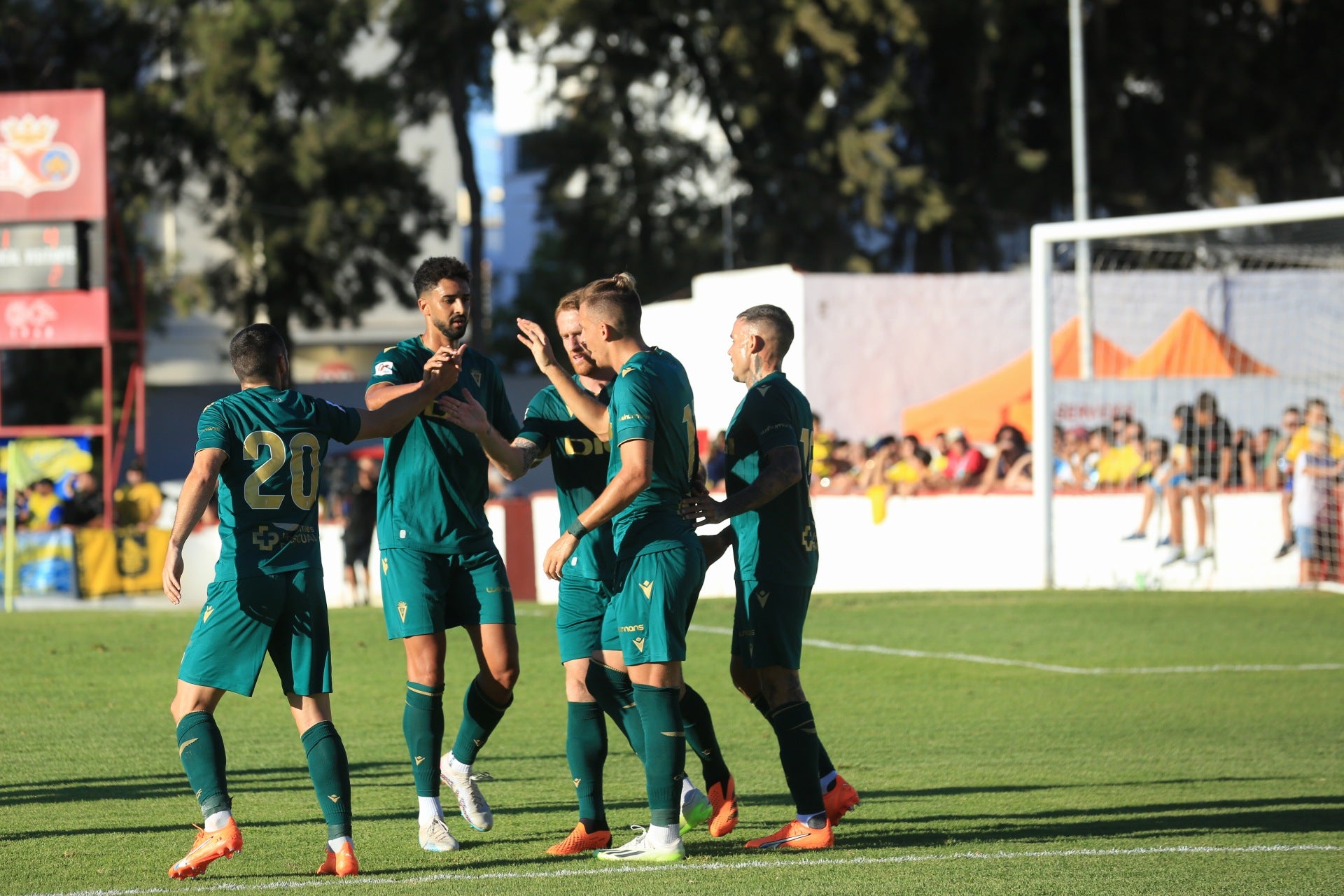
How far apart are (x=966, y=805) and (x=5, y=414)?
34556mm

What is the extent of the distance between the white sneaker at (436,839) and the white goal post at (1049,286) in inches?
444

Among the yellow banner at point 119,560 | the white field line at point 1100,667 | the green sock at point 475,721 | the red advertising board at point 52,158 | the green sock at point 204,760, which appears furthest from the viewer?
the red advertising board at point 52,158

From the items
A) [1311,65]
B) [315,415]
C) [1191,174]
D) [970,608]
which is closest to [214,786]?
[315,415]

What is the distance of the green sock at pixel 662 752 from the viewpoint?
567 cm

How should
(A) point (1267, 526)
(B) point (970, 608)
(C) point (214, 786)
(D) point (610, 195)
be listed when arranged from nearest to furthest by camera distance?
1. (C) point (214, 786)
2. (B) point (970, 608)
3. (A) point (1267, 526)
4. (D) point (610, 195)

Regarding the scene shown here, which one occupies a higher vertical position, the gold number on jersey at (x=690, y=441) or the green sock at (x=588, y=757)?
the gold number on jersey at (x=690, y=441)

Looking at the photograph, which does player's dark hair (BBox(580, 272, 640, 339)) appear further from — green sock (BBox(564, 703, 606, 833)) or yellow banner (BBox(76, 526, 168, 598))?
yellow banner (BBox(76, 526, 168, 598))

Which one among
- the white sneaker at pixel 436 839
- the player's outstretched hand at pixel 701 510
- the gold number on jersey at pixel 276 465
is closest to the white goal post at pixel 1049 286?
the player's outstretched hand at pixel 701 510

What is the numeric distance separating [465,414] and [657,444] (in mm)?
750

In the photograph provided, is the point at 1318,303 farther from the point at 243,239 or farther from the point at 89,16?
the point at 89,16

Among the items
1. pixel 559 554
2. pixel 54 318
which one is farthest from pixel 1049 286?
pixel 54 318

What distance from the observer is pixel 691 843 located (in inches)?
242

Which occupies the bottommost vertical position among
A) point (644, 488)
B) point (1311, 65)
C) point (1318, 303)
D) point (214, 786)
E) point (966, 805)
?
point (966, 805)

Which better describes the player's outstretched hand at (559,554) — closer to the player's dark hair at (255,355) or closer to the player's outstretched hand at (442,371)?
the player's outstretched hand at (442,371)
